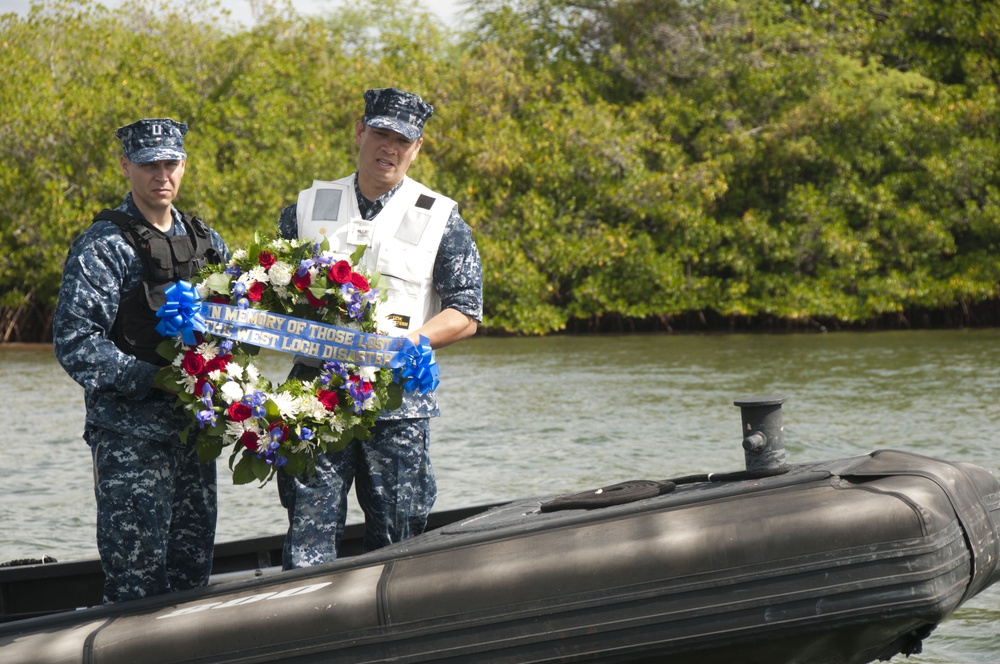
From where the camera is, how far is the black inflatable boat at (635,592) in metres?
2.93

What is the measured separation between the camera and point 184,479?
3414mm

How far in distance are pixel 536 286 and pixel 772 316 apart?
469 centimetres

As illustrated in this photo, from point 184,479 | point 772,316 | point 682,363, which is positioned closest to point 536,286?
point 772,316

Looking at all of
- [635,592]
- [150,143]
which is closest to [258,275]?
[150,143]

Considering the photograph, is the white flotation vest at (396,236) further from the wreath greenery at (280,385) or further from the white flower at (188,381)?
the white flower at (188,381)

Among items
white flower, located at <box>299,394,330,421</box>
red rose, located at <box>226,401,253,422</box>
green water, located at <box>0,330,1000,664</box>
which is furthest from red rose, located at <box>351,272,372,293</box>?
green water, located at <box>0,330,1000,664</box>

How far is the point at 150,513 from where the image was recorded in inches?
128

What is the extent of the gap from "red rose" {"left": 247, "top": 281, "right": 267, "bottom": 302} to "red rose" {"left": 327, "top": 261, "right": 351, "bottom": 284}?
0.20 m

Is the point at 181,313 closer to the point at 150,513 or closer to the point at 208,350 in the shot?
the point at 208,350

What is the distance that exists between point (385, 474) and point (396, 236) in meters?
0.71

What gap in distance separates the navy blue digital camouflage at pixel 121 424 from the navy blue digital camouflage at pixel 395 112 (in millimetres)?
667

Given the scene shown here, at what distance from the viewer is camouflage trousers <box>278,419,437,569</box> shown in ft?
11.1

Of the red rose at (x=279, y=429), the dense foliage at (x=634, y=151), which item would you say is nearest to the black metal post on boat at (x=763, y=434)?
the red rose at (x=279, y=429)

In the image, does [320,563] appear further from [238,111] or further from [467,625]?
[238,111]
